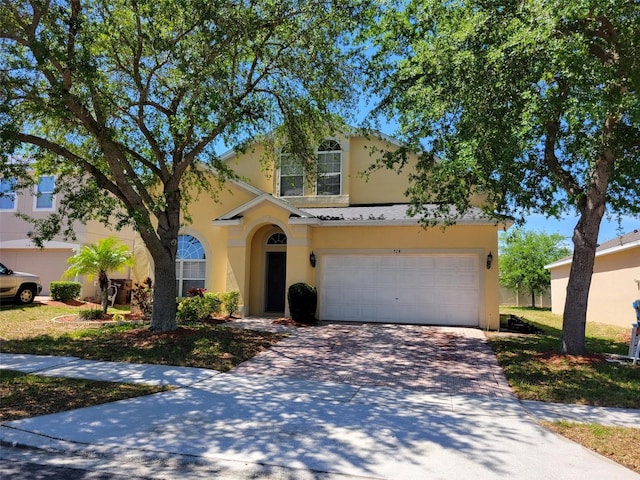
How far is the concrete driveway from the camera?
462 cm

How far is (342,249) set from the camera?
634 inches

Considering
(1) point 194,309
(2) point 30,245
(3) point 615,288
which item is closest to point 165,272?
(1) point 194,309

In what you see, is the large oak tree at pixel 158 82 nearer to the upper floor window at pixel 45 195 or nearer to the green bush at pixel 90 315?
the green bush at pixel 90 315

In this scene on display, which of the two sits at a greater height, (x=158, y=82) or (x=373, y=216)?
(x=158, y=82)

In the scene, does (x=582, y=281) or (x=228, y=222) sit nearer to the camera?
(x=582, y=281)

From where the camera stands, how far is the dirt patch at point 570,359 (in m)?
9.12

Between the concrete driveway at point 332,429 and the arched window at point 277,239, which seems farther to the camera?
the arched window at point 277,239

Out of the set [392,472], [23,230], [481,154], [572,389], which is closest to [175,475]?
[392,472]

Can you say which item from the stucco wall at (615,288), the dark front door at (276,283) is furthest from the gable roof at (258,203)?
the stucco wall at (615,288)

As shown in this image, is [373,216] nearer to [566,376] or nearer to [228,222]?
[228,222]

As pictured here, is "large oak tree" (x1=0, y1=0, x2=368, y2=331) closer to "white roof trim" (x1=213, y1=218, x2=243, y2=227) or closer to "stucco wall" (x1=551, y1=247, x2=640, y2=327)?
"white roof trim" (x1=213, y1=218, x2=243, y2=227)

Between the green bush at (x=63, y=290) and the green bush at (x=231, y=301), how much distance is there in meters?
7.91

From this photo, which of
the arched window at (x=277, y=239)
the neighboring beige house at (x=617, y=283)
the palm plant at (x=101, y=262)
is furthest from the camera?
the arched window at (x=277, y=239)

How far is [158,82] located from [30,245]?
47.2 ft
